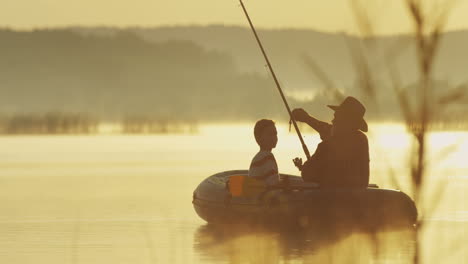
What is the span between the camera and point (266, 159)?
40.5 ft

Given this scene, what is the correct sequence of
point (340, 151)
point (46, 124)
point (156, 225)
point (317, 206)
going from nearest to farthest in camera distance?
point (340, 151) < point (317, 206) < point (156, 225) < point (46, 124)

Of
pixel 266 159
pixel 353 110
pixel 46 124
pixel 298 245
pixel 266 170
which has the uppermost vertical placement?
pixel 46 124

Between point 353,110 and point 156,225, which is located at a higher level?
point 353,110

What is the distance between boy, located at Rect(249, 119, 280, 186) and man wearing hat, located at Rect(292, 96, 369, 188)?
2.19ft

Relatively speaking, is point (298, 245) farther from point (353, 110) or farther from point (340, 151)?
point (353, 110)

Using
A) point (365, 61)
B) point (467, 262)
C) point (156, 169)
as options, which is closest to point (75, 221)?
point (467, 262)

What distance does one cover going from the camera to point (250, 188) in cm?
1166

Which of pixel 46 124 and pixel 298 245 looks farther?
pixel 46 124

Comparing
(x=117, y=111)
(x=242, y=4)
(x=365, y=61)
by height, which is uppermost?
(x=117, y=111)

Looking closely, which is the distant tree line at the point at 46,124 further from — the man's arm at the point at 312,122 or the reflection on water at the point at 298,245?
the man's arm at the point at 312,122

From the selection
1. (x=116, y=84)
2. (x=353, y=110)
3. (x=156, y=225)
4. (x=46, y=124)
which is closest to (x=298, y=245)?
(x=353, y=110)

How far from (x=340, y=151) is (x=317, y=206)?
64cm

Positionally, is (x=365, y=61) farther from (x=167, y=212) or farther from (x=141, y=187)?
(x=141, y=187)

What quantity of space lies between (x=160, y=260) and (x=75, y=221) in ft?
14.3
